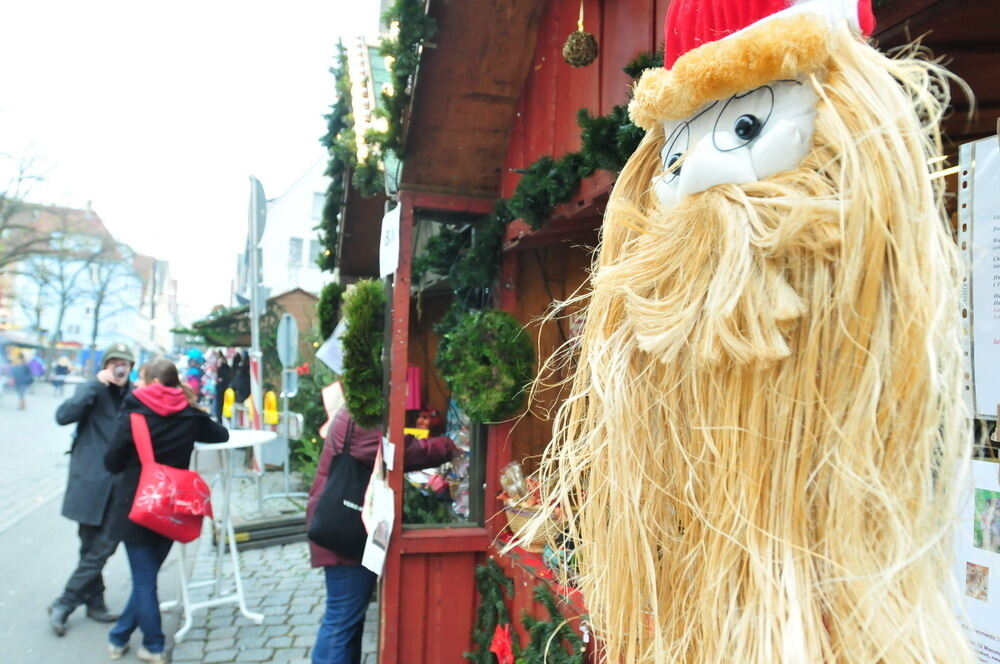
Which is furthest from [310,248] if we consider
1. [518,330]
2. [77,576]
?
[518,330]

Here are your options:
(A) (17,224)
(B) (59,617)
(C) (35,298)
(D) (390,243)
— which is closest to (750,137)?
(D) (390,243)

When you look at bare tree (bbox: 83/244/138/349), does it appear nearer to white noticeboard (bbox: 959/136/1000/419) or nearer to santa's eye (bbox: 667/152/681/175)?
santa's eye (bbox: 667/152/681/175)

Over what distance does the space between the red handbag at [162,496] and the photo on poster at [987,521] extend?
369 centimetres

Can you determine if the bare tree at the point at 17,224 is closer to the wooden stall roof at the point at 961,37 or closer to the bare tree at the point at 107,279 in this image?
the bare tree at the point at 107,279

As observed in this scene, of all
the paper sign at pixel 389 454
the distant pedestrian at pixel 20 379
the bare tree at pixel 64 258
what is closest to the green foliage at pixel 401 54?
the paper sign at pixel 389 454

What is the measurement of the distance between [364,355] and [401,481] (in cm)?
65

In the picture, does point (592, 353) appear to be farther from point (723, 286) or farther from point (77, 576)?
point (77, 576)

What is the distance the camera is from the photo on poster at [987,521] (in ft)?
3.97

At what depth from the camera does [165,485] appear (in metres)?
3.61

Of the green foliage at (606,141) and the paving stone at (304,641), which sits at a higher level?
the green foliage at (606,141)

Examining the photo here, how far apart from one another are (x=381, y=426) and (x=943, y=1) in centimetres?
270

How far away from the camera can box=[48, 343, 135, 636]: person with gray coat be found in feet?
13.8

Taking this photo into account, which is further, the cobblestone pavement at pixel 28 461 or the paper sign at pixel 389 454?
the cobblestone pavement at pixel 28 461

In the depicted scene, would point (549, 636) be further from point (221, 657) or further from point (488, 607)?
point (221, 657)
